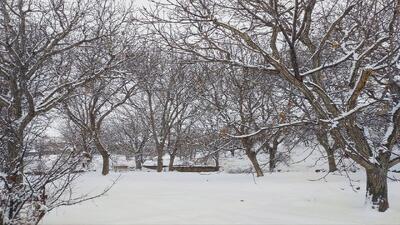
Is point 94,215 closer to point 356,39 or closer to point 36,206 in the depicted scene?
point 36,206

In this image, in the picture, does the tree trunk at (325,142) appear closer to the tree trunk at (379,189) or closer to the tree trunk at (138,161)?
the tree trunk at (379,189)

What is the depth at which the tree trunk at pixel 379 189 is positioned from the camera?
26.6 feet

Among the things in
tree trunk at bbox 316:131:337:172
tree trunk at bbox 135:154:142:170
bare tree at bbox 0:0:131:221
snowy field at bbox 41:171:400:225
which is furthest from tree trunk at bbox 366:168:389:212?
tree trunk at bbox 135:154:142:170

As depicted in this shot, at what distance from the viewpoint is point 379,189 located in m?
8.16

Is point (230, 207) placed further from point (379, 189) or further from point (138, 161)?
point (138, 161)

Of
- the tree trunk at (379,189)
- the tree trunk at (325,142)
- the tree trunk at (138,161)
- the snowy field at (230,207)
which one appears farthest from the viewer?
the tree trunk at (138,161)

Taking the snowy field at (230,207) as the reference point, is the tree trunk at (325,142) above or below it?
above


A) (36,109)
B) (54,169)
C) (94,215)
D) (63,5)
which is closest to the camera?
(54,169)

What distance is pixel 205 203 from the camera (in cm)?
897

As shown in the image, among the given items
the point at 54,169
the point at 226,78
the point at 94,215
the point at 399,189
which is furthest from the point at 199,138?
the point at 54,169

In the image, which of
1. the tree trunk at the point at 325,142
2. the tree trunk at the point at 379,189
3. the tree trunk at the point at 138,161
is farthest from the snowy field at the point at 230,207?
the tree trunk at the point at 138,161

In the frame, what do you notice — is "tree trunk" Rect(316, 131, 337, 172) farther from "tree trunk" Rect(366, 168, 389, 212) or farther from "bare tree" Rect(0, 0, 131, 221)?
"bare tree" Rect(0, 0, 131, 221)

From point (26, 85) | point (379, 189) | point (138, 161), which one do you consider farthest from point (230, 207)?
point (138, 161)

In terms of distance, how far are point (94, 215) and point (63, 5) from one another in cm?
581
